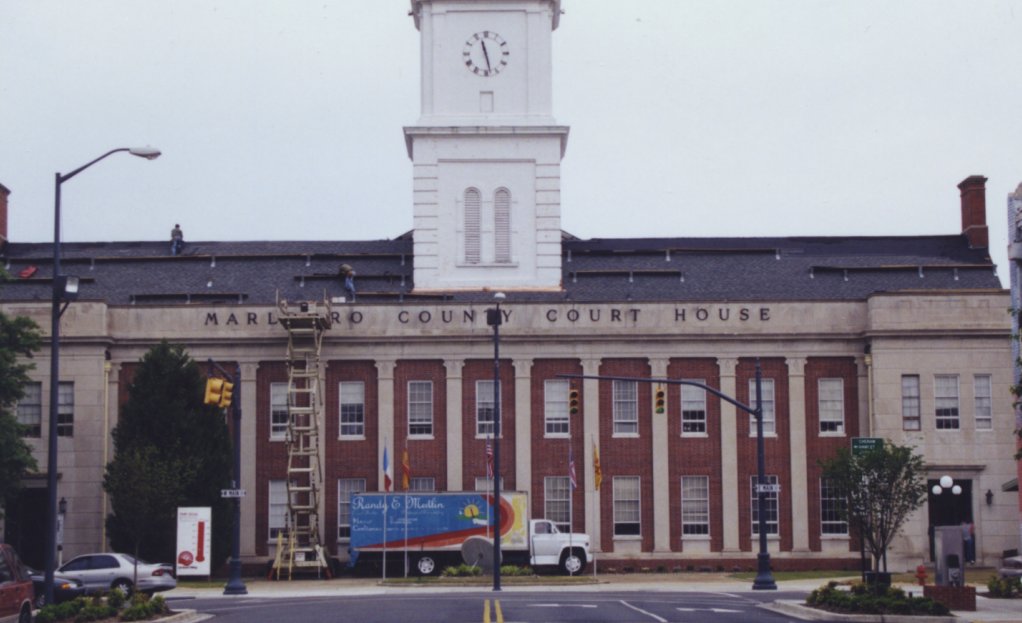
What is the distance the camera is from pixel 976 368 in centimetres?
6462

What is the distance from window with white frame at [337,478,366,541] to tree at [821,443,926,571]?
20811 mm

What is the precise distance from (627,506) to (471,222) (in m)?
13.5

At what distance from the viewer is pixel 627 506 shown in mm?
65438

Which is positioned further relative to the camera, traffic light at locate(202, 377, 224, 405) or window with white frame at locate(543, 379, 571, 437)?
window with white frame at locate(543, 379, 571, 437)

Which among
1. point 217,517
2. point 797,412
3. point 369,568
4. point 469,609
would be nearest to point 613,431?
point 797,412

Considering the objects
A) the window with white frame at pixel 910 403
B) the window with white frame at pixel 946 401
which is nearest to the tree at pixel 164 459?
the window with white frame at pixel 910 403

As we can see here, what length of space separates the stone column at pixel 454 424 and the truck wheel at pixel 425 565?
16.7ft

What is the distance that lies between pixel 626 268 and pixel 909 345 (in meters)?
11.9

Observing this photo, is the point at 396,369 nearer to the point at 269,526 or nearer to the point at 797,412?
the point at 269,526

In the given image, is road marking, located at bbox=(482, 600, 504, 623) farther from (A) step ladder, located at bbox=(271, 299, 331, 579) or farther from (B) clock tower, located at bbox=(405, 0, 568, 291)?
(B) clock tower, located at bbox=(405, 0, 568, 291)

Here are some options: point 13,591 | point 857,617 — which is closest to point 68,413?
point 13,591

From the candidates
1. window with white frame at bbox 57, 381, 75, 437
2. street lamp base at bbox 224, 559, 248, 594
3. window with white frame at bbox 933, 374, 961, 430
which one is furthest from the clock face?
street lamp base at bbox 224, 559, 248, 594

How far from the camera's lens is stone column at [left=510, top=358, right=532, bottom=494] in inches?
2571

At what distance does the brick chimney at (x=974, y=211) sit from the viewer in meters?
70.4
